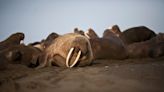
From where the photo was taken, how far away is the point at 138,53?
23.5 ft

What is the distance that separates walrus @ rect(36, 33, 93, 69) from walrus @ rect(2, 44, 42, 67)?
1.41 feet

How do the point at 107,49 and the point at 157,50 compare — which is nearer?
the point at 107,49

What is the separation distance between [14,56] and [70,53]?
1.76 metres

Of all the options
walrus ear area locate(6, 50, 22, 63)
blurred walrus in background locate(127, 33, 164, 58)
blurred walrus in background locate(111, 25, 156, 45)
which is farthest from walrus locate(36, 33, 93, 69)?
blurred walrus in background locate(111, 25, 156, 45)

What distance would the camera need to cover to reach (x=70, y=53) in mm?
4879

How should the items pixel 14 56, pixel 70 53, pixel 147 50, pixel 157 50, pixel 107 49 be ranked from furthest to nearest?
pixel 147 50
pixel 157 50
pixel 107 49
pixel 14 56
pixel 70 53

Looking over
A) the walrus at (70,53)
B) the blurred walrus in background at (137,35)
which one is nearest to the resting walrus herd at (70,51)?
the walrus at (70,53)

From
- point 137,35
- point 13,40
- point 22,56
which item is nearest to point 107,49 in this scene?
point 22,56

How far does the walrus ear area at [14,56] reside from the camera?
5602 mm

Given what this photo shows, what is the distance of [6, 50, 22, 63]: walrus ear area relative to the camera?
5602mm

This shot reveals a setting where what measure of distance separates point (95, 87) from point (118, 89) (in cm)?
31

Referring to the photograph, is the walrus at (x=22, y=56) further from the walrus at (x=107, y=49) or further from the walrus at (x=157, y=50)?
the walrus at (x=157, y=50)

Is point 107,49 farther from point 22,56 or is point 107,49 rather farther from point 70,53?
point 22,56

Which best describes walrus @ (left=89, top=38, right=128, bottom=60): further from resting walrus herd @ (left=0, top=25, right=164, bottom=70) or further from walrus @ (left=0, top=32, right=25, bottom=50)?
walrus @ (left=0, top=32, right=25, bottom=50)
